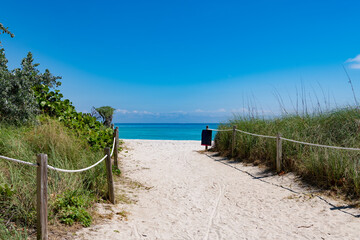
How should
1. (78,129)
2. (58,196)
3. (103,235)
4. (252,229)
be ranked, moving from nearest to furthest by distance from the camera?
1. (103,235)
2. (58,196)
3. (252,229)
4. (78,129)

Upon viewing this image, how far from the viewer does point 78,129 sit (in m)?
8.43

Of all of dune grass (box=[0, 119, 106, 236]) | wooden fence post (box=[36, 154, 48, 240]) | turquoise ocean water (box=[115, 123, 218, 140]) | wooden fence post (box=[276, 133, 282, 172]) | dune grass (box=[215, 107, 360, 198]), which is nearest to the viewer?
wooden fence post (box=[36, 154, 48, 240])

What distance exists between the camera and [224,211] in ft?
19.1

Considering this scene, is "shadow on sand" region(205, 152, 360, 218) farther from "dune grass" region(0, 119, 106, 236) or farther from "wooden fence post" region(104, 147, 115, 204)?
"dune grass" region(0, 119, 106, 236)

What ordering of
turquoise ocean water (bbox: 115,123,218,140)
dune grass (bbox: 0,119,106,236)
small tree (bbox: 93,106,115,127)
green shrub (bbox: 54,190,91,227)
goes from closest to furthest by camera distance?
1. dune grass (bbox: 0,119,106,236)
2. green shrub (bbox: 54,190,91,227)
3. small tree (bbox: 93,106,115,127)
4. turquoise ocean water (bbox: 115,123,218,140)

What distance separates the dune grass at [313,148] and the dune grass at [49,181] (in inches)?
201

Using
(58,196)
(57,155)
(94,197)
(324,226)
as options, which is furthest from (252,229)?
(57,155)

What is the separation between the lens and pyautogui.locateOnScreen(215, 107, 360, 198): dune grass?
21.4ft

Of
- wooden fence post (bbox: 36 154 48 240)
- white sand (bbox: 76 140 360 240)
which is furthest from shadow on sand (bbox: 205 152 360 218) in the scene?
wooden fence post (bbox: 36 154 48 240)

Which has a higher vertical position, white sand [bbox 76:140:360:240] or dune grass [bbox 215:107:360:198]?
dune grass [bbox 215:107:360:198]

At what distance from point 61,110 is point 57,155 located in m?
3.87

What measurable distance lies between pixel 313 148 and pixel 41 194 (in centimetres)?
713

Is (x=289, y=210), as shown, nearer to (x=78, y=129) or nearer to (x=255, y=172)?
(x=255, y=172)

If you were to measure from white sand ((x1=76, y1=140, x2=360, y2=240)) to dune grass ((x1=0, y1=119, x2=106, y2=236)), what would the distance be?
0.54 m
